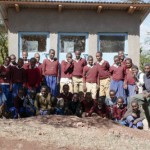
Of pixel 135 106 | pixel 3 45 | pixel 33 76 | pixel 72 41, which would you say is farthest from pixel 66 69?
pixel 3 45

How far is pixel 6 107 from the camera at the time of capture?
10055 millimetres

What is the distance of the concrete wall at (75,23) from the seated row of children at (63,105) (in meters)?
3.64

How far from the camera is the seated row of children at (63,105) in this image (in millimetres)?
9523

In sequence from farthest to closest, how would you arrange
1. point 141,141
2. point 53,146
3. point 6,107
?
point 6,107 < point 141,141 < point 53,146

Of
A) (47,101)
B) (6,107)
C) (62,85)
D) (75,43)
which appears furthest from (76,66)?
(75,43)

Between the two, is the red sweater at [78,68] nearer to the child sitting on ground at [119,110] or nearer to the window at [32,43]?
the child sitting on ground at [119,110]

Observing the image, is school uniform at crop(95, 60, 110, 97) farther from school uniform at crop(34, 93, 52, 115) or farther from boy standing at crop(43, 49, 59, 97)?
school uniform at crop(34, 93, 52, 115)

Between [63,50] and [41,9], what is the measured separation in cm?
156

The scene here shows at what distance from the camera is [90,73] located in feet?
33.5

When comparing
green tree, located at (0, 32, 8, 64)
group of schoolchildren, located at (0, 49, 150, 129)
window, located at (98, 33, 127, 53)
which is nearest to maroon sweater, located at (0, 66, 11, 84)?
group of schoolchildren, located at (0, 49, 150, 129)

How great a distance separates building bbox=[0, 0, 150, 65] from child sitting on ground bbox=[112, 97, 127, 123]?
3.70 m

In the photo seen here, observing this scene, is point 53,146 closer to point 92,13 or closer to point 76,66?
point 76,66

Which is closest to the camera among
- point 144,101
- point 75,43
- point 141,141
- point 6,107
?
point 141,141

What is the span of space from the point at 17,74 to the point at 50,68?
859mm
